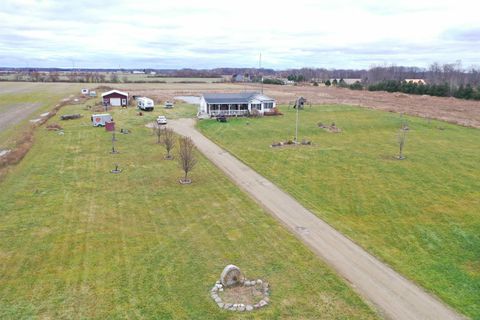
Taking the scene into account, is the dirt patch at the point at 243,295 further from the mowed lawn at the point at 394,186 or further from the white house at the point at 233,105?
Answer: the white house at the point at 233,105

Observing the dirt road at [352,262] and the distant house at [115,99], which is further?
the distant house at [115,99]

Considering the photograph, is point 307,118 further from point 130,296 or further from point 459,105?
point 130,296

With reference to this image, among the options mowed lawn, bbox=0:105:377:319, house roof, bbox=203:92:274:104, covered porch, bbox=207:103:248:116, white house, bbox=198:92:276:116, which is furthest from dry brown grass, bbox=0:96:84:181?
house roof, bbox=203:92:274:104

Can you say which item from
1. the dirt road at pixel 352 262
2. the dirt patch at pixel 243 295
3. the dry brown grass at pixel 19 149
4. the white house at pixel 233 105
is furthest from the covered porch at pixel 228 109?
the dirt patch at pixel 243 295

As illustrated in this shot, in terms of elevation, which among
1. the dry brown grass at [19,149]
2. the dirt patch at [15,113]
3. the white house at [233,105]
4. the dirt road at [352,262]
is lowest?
the dirt road at [352,262]

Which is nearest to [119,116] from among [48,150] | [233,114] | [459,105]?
[233,114]

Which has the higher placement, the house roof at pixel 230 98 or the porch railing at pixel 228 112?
the house roof at pixel 230 98

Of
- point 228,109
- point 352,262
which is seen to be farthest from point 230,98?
point 352,262

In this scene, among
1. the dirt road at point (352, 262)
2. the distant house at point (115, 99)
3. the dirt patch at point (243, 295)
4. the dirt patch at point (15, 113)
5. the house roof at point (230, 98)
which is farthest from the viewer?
the distant house at point (115, 99)
